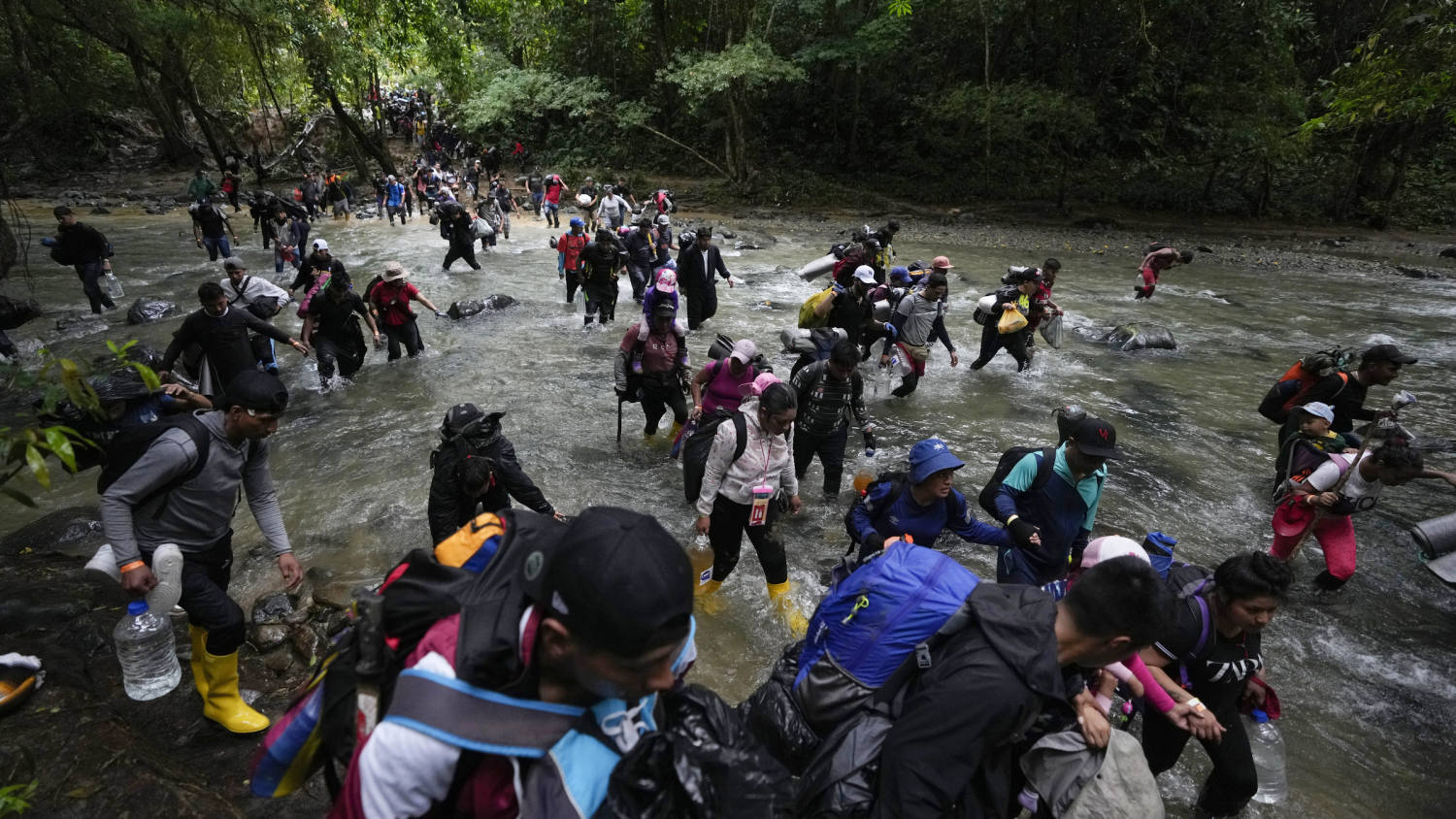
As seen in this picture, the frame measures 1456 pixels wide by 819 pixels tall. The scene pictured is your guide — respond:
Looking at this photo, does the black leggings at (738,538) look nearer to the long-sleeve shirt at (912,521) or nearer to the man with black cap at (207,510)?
the long-sleeve shirt at (912,521)

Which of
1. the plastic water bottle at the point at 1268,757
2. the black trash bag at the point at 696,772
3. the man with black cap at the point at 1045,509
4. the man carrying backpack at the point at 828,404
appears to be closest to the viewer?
the black trash bag at the point at 696,772

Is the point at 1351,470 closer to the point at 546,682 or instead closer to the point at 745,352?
the point at 745,352

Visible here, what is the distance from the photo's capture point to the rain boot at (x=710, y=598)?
4.98 metres

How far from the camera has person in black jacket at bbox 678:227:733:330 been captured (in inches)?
384

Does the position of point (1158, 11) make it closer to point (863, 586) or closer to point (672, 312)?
point (672, 312)

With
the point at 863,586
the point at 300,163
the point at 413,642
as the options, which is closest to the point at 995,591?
the point at 863,586

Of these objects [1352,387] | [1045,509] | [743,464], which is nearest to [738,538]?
[743,464]

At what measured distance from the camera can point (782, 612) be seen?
4883mm

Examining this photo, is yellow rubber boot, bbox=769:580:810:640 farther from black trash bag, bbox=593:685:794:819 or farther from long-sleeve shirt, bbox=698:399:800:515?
black trash bag, bbox=593:685:794:819

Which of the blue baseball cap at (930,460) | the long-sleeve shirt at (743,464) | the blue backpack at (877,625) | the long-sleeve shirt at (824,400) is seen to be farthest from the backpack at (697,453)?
the blue backpack at (877,625)

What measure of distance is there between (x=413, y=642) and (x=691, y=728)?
2.12 feet

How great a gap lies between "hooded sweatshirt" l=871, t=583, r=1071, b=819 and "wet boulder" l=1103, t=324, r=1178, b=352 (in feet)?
36.0

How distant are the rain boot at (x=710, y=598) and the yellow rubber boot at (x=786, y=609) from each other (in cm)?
39

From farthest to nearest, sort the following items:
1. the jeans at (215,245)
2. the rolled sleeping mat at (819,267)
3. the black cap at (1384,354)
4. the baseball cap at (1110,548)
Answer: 1. the jeans at (215,245)
2. the rolled sleeping mat at (819,267)
3. the black cap at (1384,354)
4. the baseball cap at (1110,548)
